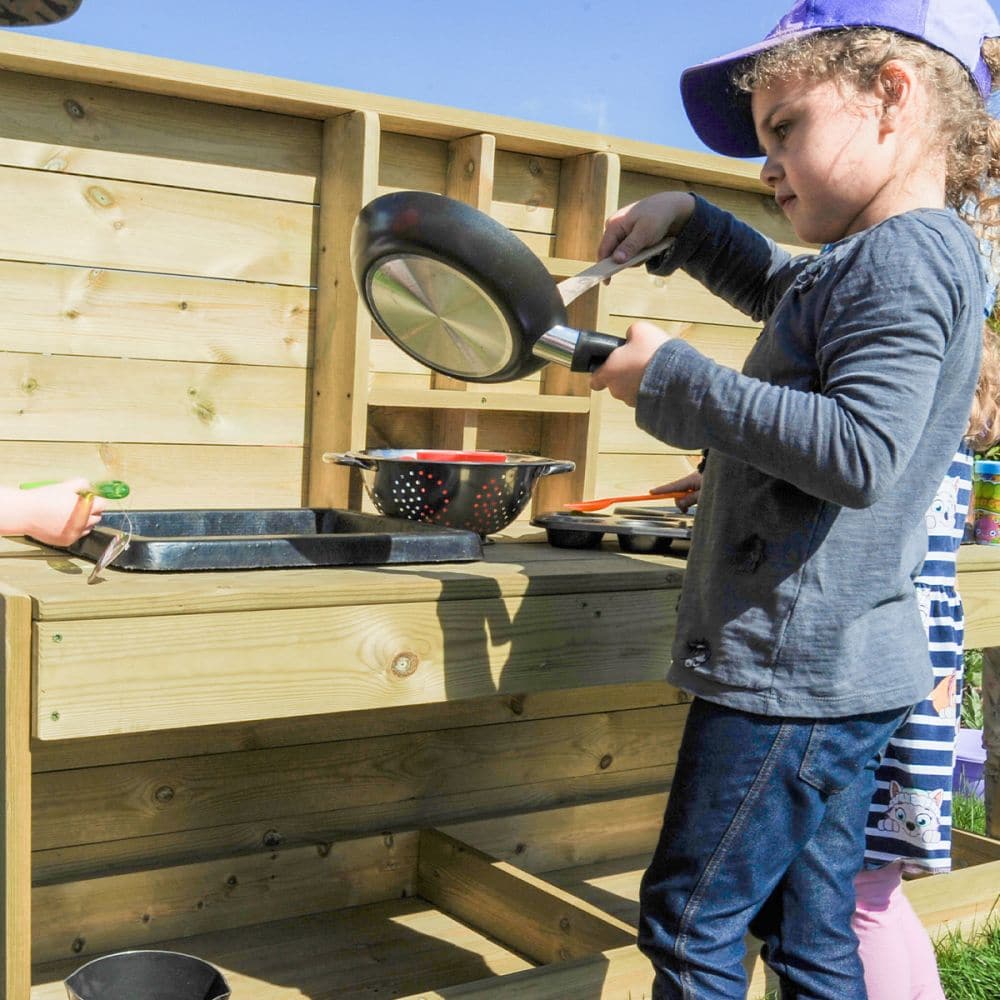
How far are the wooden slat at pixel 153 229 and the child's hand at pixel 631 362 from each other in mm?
993

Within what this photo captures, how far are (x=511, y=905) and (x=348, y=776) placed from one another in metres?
0.39

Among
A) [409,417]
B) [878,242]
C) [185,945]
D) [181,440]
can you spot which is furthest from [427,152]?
[185,945]

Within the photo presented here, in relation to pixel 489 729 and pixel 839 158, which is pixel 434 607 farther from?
pixel 489 729

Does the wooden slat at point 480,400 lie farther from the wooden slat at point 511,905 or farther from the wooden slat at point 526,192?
the wooden slat at point 511,905

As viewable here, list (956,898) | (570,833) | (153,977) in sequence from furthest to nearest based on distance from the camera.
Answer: (570,833) → (956,898) → (153,977)

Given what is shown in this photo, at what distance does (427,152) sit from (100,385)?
2.31 feet

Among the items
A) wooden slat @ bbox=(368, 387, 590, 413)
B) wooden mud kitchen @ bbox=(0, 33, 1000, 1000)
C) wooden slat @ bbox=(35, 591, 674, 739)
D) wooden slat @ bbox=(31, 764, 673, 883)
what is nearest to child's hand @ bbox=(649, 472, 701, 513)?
wooden mud kitchen @ bbox=(0, 33, 1000, 1000)

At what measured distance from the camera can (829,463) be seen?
1240mm

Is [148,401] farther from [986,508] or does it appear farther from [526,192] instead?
[986,508]

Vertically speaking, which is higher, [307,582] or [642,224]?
[642,224]

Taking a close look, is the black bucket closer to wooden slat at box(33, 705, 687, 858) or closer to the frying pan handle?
wooden slat at box(33, 705, 687, 858)

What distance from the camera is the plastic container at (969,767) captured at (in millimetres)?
3078

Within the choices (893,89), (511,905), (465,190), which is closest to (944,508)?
(893,89)

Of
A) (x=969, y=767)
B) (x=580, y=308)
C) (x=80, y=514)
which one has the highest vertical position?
(x=580, y=308)
